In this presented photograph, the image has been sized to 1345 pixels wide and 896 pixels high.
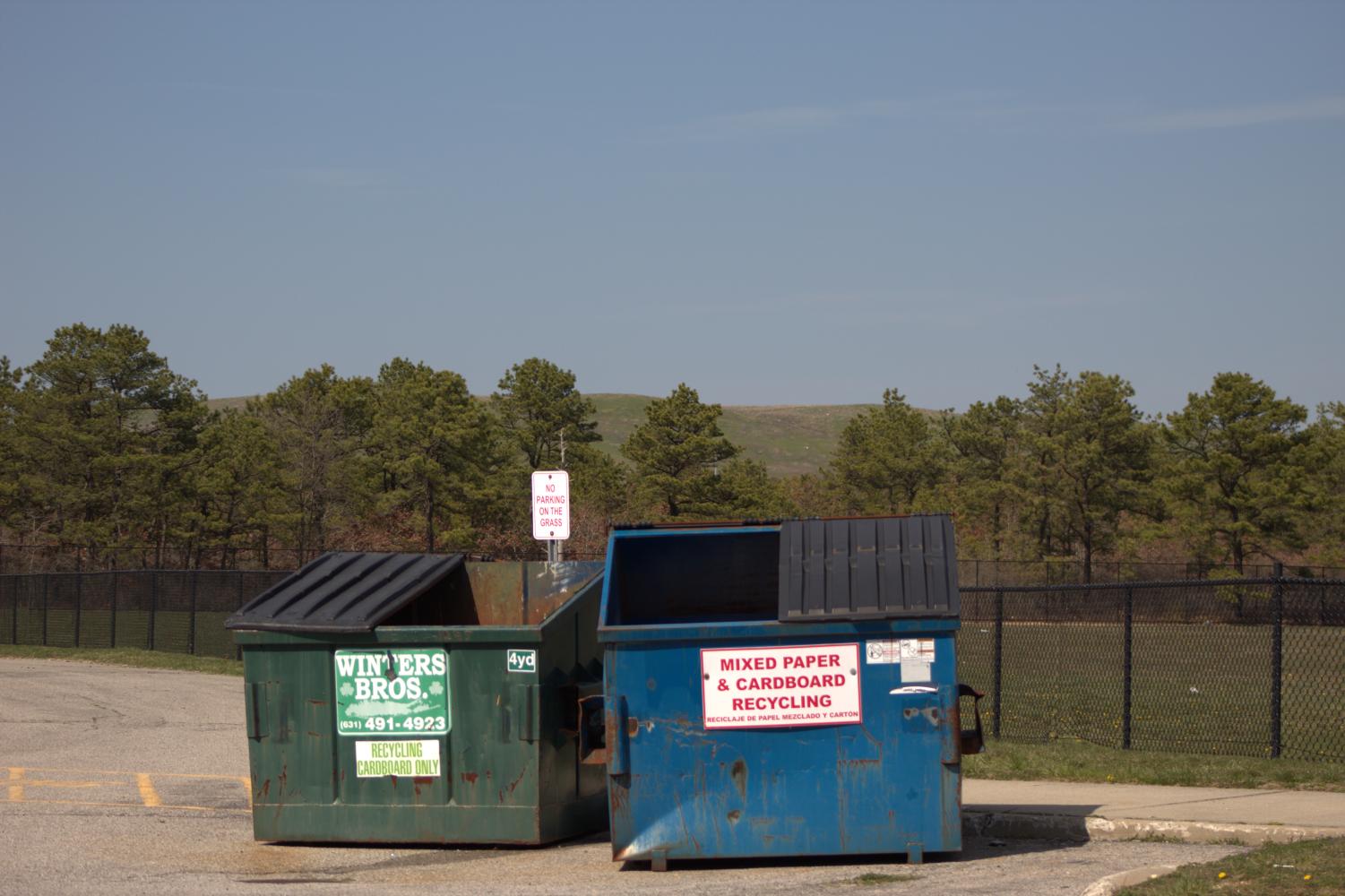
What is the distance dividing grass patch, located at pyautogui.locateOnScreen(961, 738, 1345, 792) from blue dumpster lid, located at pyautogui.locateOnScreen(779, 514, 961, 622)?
3300mm

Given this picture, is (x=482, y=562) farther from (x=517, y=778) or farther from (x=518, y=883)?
(x=518, y=883)

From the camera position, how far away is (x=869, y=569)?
8438 mm

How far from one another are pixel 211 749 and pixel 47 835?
4.96 m

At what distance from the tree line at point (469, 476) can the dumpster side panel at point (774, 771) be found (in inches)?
1865

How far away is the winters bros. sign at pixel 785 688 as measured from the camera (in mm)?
8203

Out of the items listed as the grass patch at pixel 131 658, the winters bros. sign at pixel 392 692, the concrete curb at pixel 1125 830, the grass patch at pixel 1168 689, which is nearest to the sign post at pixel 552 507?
the winters bros. sign at pixel 392 692

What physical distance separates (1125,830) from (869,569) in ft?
7.74

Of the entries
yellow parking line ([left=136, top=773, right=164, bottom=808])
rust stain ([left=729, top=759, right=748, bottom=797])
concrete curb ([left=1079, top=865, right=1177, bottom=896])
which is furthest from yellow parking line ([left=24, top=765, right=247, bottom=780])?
concrete curb ([left=1079, top=865, right=1177, bottom=896])

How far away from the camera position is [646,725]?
825 cm

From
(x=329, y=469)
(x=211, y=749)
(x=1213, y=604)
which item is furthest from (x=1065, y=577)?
(x=211, y=749)

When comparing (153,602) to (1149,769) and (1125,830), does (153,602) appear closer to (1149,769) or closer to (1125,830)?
(1149,769)

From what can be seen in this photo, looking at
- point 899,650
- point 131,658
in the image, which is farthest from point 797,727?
point 131,658

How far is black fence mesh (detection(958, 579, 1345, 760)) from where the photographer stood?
13727mm

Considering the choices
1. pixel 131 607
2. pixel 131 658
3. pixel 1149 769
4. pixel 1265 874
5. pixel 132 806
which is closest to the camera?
pixel 1265 874
